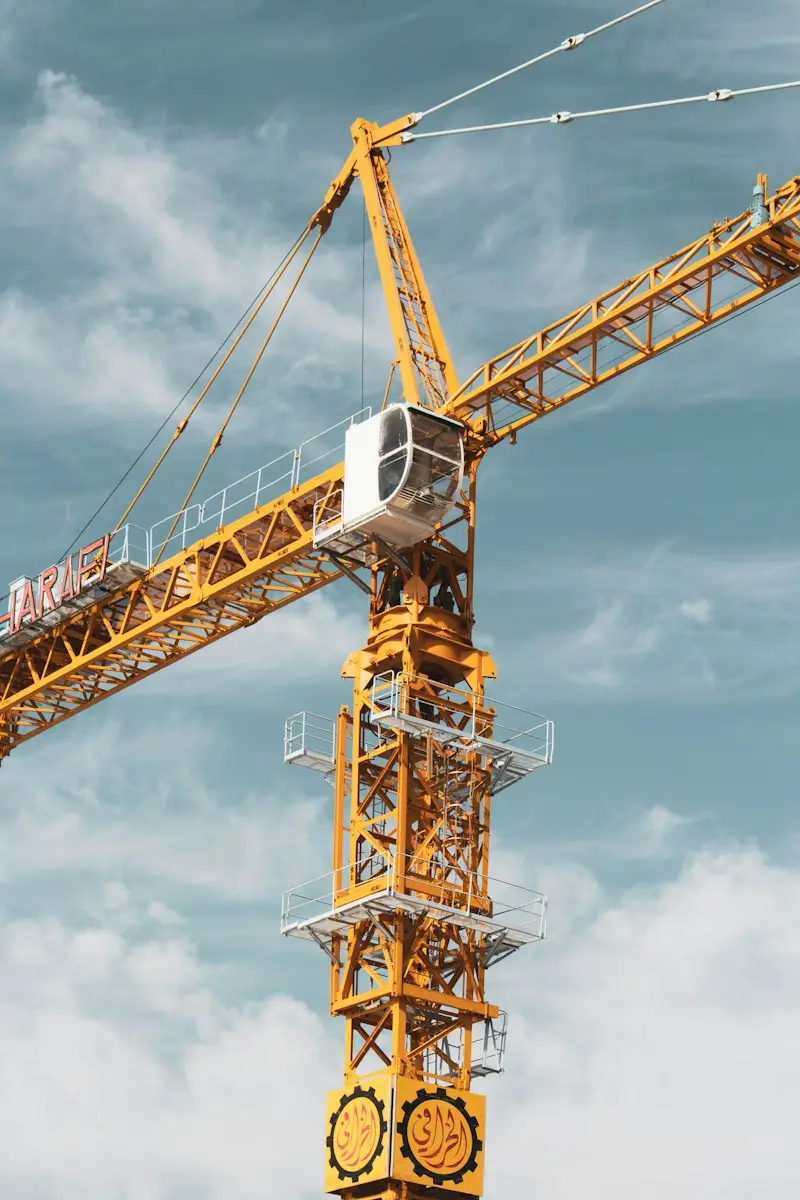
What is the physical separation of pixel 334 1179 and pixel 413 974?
17.7 ft

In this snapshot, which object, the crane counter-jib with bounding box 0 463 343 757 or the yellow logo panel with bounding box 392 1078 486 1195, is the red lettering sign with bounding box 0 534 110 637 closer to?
the crane counter-jib with bounding box 0 463 343 757

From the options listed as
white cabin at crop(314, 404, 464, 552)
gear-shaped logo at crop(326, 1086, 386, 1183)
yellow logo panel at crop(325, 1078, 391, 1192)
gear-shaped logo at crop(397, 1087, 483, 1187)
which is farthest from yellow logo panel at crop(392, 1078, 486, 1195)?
white cabin at crop(314, 404, 464, 552)

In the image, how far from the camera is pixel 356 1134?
57750 millimetres

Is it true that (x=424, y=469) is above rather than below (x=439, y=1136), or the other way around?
above

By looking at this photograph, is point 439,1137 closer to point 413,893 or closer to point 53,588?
point 413,893

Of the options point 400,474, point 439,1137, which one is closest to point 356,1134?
point 439,1137

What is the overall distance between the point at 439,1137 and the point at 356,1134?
6.56 feet

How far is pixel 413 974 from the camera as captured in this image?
60.1m

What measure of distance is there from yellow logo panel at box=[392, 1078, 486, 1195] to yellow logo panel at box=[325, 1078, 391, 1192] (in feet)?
1.33

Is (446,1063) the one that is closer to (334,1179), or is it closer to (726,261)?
(334,1179)

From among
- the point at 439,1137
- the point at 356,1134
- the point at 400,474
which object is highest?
the point at 400,474

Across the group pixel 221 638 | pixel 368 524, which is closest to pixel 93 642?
pixel 221 638

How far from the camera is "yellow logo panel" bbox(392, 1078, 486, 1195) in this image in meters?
56.8

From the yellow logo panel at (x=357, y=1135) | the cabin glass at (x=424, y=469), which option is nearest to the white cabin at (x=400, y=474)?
the cabin glass at (x=424, y=469)
